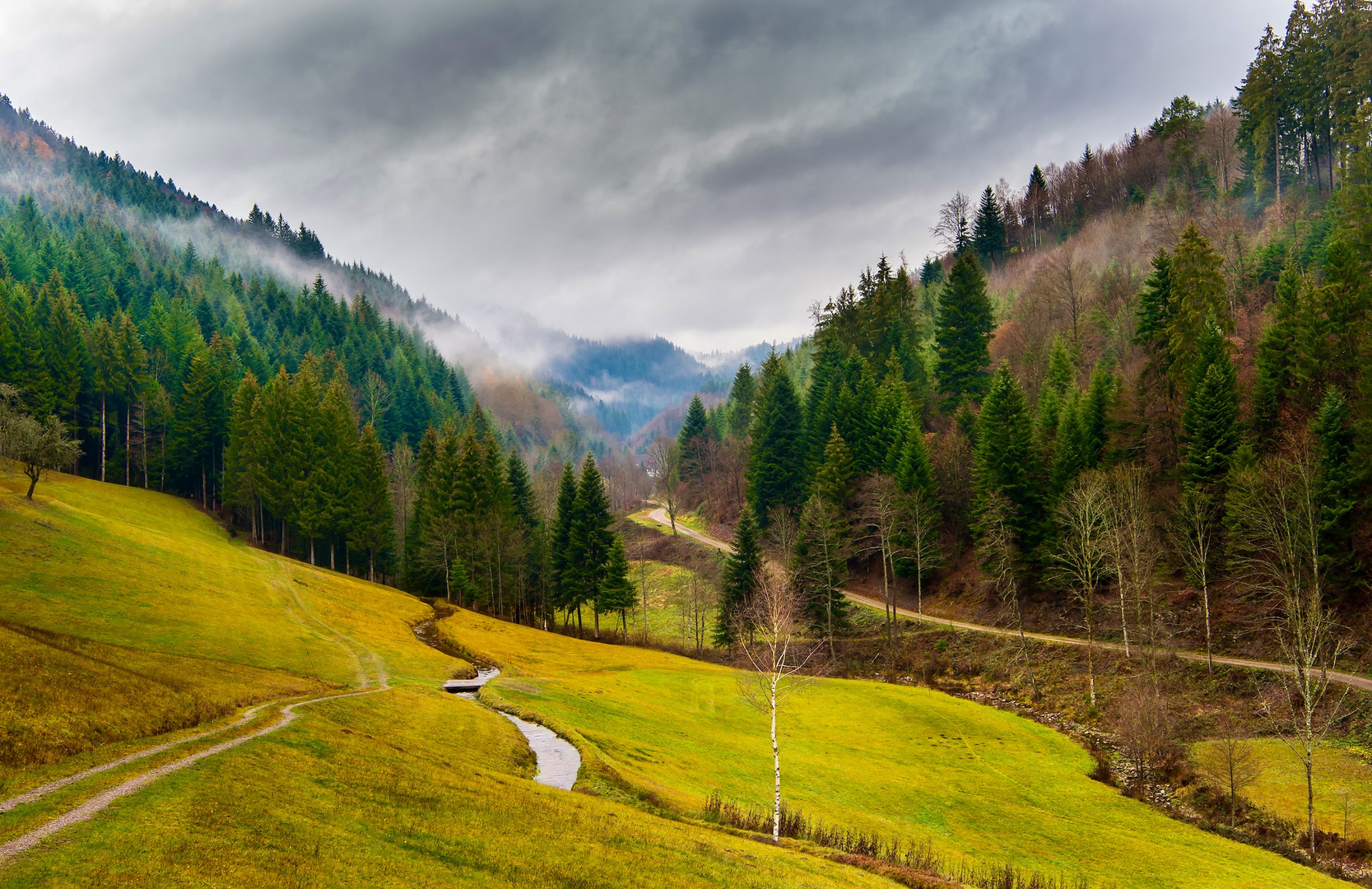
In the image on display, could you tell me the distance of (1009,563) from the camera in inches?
2387

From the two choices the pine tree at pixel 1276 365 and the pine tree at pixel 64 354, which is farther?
the pine tree at pixel 64 354

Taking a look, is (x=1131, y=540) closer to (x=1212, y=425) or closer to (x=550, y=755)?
(x=1212, y=425)

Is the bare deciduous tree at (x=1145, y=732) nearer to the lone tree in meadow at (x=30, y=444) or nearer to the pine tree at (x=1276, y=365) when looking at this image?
the pine tree at (x=1276, y=365)

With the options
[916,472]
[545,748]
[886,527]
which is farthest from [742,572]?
[545,748]

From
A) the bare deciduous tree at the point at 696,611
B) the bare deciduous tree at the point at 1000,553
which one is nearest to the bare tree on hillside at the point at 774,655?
the bare deciduous tree at the point at 696,611

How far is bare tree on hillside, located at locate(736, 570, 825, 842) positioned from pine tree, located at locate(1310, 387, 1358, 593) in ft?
111

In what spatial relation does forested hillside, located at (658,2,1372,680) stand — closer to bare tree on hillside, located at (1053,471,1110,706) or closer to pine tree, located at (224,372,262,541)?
bare tree on hillside, located at (1053,471,1110,706)

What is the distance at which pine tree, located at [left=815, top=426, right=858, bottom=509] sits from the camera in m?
81.2

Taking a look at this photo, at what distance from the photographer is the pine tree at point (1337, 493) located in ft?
138

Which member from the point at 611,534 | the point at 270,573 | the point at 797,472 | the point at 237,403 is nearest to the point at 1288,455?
the point at 797,472

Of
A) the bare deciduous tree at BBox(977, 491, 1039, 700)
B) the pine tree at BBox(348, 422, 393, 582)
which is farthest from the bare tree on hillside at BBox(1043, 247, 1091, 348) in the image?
the pine tree at BBox(348, 422, 393, 582)

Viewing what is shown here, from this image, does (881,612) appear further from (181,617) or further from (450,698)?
(181,617)

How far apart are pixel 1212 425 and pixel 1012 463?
1778cm

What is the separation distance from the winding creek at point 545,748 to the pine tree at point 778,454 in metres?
57.1
